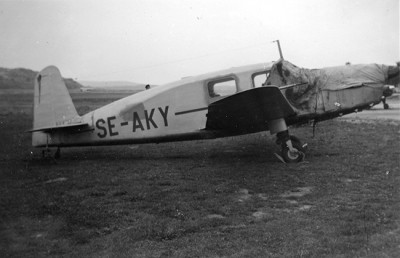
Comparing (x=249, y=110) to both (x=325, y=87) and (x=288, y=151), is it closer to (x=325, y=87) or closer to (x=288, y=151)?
(x=288, y=151)

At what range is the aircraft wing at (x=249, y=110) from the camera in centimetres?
730

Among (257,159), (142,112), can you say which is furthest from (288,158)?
(142,112)

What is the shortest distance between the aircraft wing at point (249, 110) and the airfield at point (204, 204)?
912 millimetres

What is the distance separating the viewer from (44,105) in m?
9.80

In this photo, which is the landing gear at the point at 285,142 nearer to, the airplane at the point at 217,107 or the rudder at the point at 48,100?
the airplane at the point at 217,107

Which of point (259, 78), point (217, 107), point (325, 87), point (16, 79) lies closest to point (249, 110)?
point (217, 107)

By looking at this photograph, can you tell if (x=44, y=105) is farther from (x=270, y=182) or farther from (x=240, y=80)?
(x=270, y=182)

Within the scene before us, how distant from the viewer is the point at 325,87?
8.55 metres

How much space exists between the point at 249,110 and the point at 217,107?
771 millimetres

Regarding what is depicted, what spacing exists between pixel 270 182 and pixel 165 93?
390 cm

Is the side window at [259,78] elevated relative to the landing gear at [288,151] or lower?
elevated

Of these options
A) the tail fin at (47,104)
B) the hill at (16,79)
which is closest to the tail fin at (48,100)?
the tail fin at (47,104)

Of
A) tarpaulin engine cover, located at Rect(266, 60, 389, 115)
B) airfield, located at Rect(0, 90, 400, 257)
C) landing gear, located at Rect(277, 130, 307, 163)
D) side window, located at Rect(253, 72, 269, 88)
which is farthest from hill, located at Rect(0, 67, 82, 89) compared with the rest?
landing gear, located at Rect(277, 130, 307, 163)

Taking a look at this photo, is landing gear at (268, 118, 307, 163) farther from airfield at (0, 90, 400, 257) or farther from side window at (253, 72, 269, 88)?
side window at (253, 72, 269, 88)
